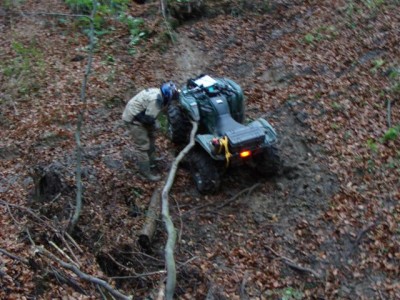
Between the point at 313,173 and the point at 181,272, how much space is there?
2.59m

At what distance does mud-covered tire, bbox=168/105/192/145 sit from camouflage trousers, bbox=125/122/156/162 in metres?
0.35

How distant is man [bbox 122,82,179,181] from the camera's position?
7773 mm

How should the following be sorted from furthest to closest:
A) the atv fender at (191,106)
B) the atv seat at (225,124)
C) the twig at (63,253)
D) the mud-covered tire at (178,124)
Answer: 1. the mud-covered tire at (178,124)
2. the atv fender at (191,106)
3. the atv seat at (225,124)
4. the twig at (63,253)

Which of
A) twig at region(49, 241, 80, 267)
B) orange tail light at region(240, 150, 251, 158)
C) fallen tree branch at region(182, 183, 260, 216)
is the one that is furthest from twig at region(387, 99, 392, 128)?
twig at region(49, 241, 80, 267)

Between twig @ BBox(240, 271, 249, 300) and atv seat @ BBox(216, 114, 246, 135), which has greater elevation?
atv seat @ BBox(216, 114, 246, 135)

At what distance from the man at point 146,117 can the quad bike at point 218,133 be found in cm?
34

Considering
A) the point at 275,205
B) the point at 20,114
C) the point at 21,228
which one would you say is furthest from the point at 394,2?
→ the point at 21,228

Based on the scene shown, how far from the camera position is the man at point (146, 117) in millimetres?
7773

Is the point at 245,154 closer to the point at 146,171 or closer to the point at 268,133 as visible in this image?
the point at 268,133

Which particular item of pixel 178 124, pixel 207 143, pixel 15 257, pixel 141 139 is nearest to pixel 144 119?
pixel 141 139

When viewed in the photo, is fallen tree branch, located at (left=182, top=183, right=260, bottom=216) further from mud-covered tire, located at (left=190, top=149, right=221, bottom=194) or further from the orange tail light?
the orange tail light

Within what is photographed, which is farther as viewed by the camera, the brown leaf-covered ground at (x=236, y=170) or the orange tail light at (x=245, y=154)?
the orange tail light at (x=245, y=154)

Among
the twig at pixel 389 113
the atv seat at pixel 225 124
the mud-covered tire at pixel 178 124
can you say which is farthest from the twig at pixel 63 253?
the twig at pixel 389 113

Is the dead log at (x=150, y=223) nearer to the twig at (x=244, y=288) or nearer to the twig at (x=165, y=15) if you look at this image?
the twig at (x=244, y=288)
